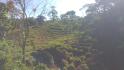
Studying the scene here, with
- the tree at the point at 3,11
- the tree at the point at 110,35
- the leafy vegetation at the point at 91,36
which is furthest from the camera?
the tree at the point at 110,35

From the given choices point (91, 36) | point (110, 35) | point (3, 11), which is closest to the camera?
point (3, 11)

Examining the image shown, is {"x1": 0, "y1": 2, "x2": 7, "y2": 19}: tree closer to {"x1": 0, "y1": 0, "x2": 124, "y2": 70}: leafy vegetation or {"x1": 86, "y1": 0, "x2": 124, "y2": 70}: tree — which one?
{"x1": 0, "y1": 0, "x2": 124, "y2": 70}: leafy vegetation

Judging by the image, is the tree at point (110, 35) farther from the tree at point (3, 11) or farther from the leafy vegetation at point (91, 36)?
the tree at point (3, 11)

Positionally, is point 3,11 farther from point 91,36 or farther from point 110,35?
point 110,35

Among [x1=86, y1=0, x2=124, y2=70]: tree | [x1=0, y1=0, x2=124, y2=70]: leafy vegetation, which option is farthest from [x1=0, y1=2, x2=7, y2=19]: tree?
[x1=86, y1=0, x2=124, y2=70]: tree

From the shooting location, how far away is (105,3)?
70.7ft

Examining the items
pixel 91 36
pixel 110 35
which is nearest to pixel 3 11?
pixel 91 36

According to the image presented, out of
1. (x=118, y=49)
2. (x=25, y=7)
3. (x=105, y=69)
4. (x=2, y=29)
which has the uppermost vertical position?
(x=25, y=7)

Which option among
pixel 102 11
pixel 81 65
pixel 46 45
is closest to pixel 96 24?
pixel 102 11

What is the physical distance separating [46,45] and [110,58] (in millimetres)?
9701

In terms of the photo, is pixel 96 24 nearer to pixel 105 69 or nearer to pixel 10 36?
pixel 105 69

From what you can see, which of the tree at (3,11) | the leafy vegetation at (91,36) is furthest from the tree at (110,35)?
the tree at (3,11)

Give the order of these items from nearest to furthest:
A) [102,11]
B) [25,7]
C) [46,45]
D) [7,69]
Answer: [7,69] → [25,7] → [102,11] → [46,45]

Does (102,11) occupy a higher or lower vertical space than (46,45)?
higher
